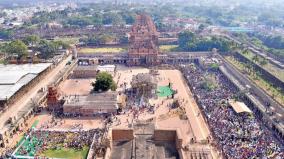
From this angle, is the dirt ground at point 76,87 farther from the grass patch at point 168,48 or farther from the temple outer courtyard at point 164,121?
the grass patch at point 168,48

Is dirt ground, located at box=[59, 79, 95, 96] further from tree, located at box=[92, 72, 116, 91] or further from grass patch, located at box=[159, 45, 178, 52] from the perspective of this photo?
grass patch, located at box=[159, 45, 178, 52]

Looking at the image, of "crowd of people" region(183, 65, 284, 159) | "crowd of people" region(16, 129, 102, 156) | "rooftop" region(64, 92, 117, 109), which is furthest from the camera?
"rooftop" region(64, 92, 117, 109)

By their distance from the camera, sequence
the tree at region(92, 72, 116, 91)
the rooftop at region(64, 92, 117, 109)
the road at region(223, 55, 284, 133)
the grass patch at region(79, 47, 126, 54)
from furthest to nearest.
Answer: the grass patch at region(79, 47, 126, 54) → the tree at region(92, 72, 116, 91) → the rooftop at region(64, 92, 117, 109) → the road at region(223, 55, 284, 133)

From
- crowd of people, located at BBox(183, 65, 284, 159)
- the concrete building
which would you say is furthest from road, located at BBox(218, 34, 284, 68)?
the concrete building

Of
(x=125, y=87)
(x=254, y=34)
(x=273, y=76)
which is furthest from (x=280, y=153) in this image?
(x=254, y=34)

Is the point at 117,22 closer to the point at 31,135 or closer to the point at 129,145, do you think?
the point at 31,135

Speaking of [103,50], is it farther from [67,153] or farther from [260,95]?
[67,153]
